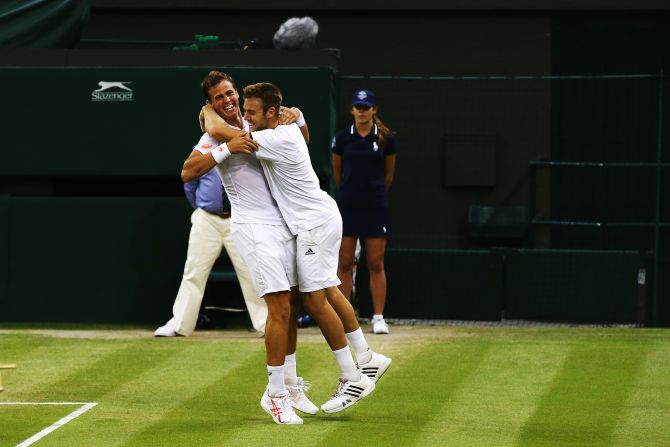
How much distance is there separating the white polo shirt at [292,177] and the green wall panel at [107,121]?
438 centimetres

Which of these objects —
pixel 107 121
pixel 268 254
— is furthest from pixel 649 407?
pixel 107 121

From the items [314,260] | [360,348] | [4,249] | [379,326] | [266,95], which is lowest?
[379,326]

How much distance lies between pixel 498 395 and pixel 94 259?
492 centimetres

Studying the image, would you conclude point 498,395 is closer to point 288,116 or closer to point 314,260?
point 314,260

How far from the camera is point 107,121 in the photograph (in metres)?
13.8

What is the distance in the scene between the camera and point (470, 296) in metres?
14.0

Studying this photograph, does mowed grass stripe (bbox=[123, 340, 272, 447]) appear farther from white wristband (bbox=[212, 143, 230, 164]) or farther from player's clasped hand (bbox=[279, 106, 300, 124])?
player's clasped hand (bbox=[279, 106, 300, 124])

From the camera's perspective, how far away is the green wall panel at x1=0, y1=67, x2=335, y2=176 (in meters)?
13.6

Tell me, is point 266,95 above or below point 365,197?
above

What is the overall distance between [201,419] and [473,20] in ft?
33.0

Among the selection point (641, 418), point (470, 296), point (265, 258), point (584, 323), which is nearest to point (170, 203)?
point (470, 296)

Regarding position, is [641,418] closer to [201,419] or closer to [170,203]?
[201,419]

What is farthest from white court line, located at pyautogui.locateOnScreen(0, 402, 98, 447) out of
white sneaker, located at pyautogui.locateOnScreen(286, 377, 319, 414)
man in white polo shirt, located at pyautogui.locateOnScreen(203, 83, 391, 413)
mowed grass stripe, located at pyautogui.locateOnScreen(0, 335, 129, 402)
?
man in white polo shirt, located at pyautogui.locateOnScreen(203, 83, 391, 413)

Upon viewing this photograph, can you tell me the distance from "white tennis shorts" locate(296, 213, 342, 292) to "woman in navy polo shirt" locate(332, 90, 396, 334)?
3898mm
